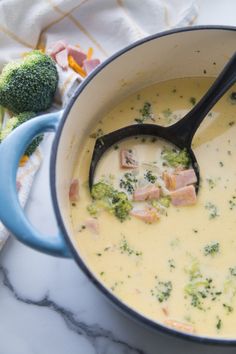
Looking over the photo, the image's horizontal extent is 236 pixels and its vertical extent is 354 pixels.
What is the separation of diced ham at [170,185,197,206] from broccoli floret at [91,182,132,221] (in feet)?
0.31

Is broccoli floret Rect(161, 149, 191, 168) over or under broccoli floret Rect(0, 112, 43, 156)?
under

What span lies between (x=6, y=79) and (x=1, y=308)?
0.51m

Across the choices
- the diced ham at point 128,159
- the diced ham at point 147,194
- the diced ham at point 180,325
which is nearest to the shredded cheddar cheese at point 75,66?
the diced ham at point 128,159

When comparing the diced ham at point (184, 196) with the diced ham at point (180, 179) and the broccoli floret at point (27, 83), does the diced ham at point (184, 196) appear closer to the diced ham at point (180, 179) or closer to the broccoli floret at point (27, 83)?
the diced ham at point (180, 179)

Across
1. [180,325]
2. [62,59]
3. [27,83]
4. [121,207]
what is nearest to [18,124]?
[27,83]

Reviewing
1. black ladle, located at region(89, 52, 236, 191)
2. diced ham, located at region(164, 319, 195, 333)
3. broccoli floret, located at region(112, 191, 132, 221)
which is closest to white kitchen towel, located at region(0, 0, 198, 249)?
black ladle, located at region(89, 52, 236, 191)

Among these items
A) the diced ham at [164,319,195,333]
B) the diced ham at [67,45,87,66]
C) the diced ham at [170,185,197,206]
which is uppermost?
the diced ham at [67,45,87,66]

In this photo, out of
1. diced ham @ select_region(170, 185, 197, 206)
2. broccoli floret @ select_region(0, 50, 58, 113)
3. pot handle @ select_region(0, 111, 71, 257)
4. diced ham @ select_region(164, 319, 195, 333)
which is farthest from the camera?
broccoli floret @ select_region(0, 50, 58, 113)

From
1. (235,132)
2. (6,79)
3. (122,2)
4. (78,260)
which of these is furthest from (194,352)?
(122,2)

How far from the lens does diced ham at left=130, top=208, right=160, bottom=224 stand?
1393 mm

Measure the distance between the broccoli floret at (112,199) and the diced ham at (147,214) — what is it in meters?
0.02

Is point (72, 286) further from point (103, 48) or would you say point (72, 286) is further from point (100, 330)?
point (103, 48)

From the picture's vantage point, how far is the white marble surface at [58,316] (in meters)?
1.39

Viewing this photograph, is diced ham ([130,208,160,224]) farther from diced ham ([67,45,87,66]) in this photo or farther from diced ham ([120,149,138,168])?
diced ham ([67,45,87,66])
